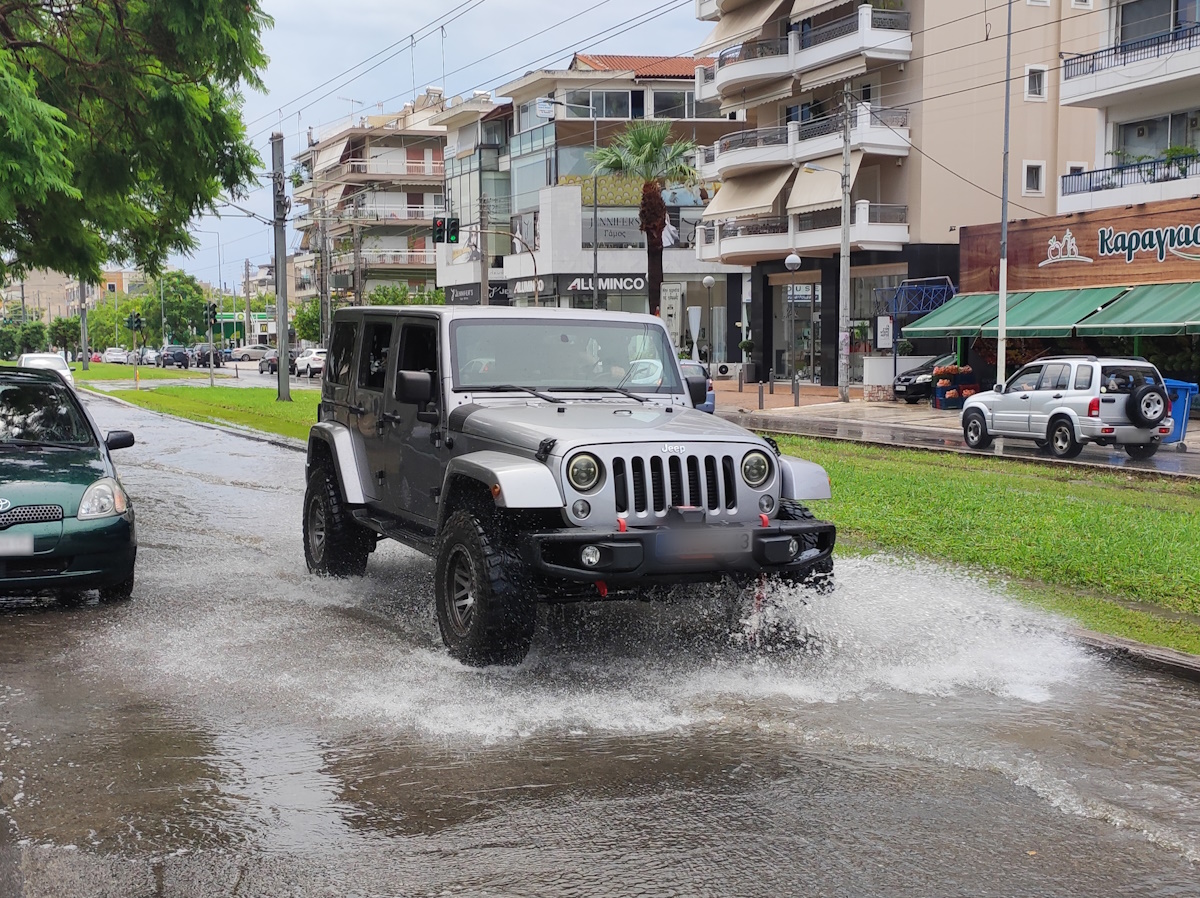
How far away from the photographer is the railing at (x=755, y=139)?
46094 mm

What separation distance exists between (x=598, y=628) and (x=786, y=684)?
1.64m

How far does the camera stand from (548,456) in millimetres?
6562

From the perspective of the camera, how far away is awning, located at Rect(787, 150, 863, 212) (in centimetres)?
4256

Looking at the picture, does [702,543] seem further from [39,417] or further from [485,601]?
[39,417]

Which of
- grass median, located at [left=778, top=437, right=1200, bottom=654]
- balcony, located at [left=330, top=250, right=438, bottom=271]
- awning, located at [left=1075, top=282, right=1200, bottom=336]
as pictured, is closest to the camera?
grass median, located at [left=778, top=437, right=1200, bottom=654]

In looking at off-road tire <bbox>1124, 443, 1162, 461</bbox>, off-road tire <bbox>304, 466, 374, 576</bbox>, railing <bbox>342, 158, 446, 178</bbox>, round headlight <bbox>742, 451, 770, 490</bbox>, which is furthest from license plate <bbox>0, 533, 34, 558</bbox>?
railing <bbox>342, 158, 446, 178</bbox>

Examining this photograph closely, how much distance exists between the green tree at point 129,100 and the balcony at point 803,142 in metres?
29.4

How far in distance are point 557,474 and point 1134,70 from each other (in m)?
30.9

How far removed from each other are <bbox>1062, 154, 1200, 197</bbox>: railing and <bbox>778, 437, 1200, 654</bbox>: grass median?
1624 centimetres

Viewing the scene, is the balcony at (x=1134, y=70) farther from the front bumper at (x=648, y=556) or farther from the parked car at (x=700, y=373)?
the front bumper at (x=648, y=556)

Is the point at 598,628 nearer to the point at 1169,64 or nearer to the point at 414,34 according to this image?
the point at 1169,64

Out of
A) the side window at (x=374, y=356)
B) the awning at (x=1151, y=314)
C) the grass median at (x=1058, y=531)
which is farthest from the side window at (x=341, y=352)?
the awning at (x=1151, y=314)

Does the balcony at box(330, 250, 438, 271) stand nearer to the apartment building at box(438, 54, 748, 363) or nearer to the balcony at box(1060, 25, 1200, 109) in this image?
the apartment building at box(438, 54, 748, 363)

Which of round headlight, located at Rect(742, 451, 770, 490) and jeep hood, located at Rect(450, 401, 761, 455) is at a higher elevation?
jeep hood, located at Rect(450, 401, 761, 455)
